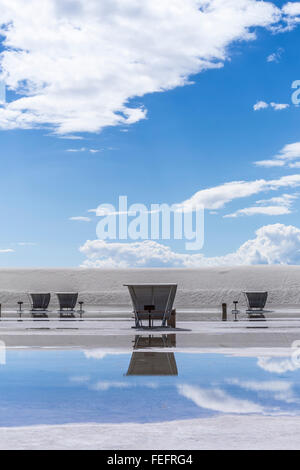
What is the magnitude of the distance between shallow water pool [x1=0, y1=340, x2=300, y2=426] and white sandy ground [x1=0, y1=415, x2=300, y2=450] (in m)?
0.30

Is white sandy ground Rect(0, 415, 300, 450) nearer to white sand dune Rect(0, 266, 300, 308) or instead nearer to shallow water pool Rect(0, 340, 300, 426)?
shallow water pool Rect(0, 340, 300, 426)

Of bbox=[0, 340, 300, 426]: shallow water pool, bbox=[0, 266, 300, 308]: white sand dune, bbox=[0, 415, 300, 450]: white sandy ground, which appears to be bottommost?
bbox=[0, 415, 300, 450]: white sandy ground

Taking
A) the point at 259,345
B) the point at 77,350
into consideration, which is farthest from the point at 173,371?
the point at 259,345

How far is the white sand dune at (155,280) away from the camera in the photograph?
5338cm

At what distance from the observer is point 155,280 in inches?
3236

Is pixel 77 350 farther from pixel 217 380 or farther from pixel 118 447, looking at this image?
pixel 118 447

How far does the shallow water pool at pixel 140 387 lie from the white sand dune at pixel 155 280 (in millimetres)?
38260

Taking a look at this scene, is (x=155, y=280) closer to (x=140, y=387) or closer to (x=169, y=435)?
(x=140, y=387)

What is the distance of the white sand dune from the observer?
2101 inches

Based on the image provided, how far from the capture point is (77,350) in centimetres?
1296

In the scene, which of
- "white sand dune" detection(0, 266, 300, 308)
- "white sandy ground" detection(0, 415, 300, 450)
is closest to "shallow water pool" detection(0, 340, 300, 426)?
"white sandy ground" detection(0, 415, 300, 450)

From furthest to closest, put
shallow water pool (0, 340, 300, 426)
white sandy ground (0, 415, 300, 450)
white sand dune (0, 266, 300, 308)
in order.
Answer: white sand dune (0, 266, 300, 308) → shallow water pool (0, 340, 300, 426) → white sandy ground (0, 415, 300, 450)

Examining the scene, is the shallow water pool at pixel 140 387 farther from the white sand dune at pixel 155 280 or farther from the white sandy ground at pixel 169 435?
the white sand dune at pixel 155 280

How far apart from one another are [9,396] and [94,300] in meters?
44.4
